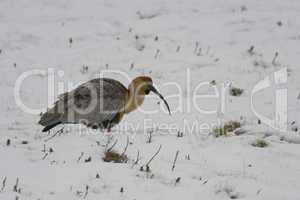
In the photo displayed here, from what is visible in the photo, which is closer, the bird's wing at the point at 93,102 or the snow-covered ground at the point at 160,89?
the snow-covered ground at the point at 160,89

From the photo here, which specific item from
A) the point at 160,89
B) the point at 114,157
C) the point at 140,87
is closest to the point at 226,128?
the point at 140,87

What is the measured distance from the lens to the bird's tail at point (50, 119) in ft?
25.3

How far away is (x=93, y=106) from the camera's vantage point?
8117 millimetres

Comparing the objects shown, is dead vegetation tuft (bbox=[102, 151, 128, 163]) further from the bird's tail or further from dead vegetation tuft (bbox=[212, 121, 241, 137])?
dead vegetation tuft (bbox=[212, 121, 241, 137])

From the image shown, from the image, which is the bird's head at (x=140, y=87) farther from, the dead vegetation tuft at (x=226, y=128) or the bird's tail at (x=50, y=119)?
the bird's tail at (x=50, y=119)

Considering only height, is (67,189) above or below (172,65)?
below

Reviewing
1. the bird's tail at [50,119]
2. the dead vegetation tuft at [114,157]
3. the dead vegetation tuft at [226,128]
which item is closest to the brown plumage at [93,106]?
the bird's tail at [50,119]

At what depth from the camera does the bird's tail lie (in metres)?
7.70

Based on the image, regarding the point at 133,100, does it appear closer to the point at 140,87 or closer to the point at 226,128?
the point at 140,87

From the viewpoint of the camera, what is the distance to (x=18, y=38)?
10992 mm

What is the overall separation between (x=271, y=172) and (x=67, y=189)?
2.69 metres

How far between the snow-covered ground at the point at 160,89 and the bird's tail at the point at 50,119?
0.15m

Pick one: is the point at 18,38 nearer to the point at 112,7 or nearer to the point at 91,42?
the point at 91,42

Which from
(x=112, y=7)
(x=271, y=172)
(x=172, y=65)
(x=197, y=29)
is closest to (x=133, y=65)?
(x=172, y=65)
